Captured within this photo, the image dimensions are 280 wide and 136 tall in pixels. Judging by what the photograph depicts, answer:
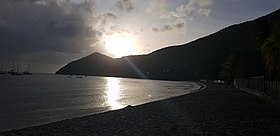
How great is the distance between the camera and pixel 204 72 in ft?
646

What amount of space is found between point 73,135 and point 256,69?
63075mm

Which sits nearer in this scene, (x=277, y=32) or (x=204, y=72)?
(x=277, y=32)

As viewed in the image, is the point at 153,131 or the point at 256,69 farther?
the point at 256,69

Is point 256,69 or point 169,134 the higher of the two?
point 256,69

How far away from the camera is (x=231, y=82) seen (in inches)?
4045

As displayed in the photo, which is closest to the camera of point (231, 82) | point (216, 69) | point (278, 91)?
A: point (278, 91)

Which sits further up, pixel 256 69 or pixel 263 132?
pixel 256 69

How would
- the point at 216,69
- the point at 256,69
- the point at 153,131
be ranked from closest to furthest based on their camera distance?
the point at 153,131
the point at 256,69
the point at 216,69

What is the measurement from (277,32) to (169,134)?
16738 millimetres

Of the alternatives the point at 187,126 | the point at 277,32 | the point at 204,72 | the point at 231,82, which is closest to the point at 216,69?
the point at 204,72

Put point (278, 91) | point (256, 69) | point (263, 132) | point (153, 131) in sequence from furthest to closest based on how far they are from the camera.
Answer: point (256, 69) < point (278, 91) < point (153, 131) < point (263, 132)

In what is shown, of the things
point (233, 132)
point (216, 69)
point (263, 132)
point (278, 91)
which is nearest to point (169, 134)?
point (233, 132)

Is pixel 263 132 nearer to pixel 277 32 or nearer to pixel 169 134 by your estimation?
pixel 169 134

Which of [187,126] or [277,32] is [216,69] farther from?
[187,126]
